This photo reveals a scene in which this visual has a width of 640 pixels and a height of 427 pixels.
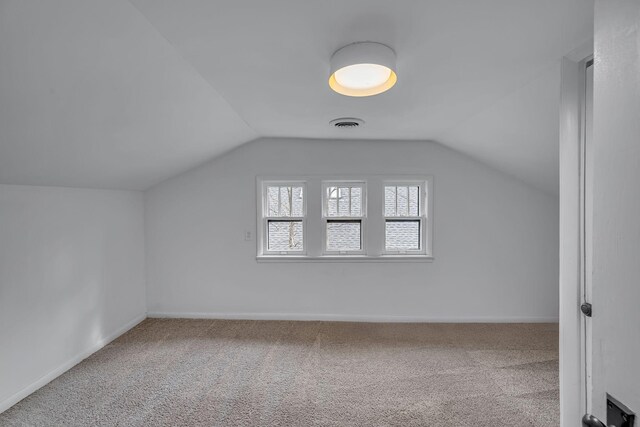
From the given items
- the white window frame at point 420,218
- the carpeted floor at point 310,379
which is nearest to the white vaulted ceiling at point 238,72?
the white window frame at point 420,218

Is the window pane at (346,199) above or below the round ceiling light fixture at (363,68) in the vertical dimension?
below

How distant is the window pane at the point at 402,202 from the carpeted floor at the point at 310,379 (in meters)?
1.33

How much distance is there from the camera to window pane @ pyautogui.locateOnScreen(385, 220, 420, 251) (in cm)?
369

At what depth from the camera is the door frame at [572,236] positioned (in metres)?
1.42

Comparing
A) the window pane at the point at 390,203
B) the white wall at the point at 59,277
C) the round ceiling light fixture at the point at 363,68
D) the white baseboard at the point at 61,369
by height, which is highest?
the round ceiling light fixture at the point at 363,68

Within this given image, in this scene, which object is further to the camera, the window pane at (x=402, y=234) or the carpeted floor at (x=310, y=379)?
the window pane at (x=402, y=234)

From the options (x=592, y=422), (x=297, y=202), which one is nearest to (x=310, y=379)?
(x=297, y=202)

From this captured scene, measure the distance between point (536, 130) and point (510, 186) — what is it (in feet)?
4.29

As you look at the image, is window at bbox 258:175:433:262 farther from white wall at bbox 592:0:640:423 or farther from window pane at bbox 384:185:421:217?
white wall at bbox 592:0:640:423

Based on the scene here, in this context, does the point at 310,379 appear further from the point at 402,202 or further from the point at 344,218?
the point at 402,202

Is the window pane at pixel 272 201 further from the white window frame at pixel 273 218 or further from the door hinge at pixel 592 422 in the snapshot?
the door hinge at pixel 592 422

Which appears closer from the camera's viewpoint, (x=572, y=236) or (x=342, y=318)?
(x=572, y=236)

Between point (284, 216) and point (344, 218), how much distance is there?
2.40 feet

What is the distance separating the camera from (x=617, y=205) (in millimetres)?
586
